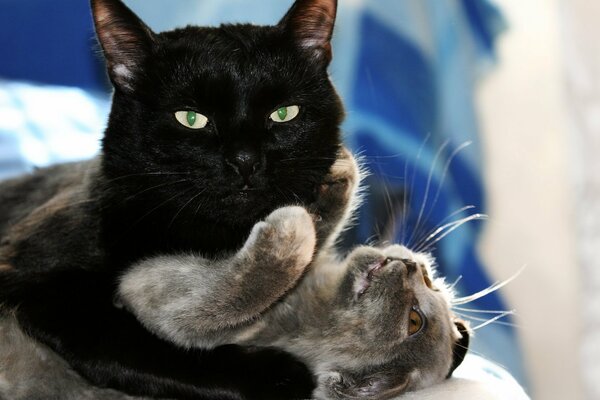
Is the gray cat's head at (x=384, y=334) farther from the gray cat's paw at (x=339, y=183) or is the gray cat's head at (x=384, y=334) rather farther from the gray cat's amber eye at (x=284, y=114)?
the gray cat's amber eye at (x=284, y=114)

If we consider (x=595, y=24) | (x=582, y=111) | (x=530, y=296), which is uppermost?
(x=595, y=24)

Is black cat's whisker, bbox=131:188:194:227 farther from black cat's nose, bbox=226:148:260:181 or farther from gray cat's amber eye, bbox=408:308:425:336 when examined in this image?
gray cat's amber eye, bbox=408:308:425:336

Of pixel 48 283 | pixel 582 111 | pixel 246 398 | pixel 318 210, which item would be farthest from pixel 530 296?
pixel 48 283

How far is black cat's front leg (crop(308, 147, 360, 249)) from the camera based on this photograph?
4.41 ft

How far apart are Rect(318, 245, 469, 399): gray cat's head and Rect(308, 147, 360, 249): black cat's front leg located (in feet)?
0.38

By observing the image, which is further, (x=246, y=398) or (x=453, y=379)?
(x=453, y=379)

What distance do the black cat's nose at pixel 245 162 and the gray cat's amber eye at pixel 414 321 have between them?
36 centimetres

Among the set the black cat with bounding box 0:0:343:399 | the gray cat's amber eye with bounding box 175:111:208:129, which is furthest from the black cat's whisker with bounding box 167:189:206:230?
the gray cat's amber eye with bounding box 175:111:208:129

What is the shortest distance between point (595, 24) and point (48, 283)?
1102mm

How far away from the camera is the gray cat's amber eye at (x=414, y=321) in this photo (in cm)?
122

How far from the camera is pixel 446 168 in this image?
1.90 meters

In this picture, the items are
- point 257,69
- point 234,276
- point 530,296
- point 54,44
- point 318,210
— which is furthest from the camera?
point 54,44

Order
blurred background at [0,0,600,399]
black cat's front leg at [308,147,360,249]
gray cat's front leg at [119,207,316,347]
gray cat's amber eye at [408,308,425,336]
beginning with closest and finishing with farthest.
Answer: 1. gray cat's front leg at [119,207,316,347]
2. gray cat's amber eye at [408,308,425,336]
3. black cat's front leg at [308,147,360,249]
4. blurred background at [0,0,600,399]

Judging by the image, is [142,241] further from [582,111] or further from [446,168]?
[446,168]
